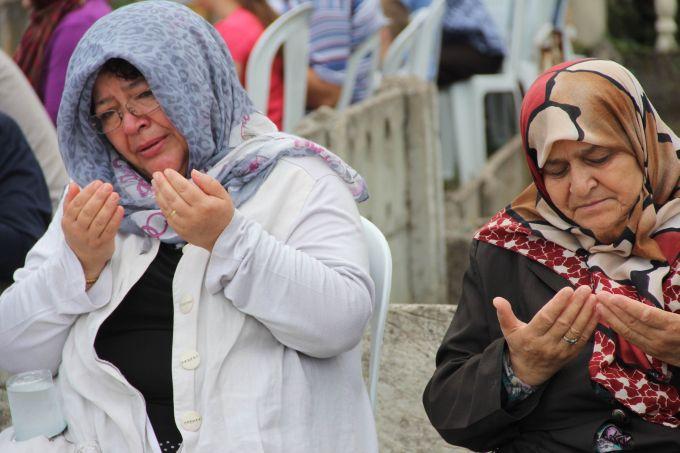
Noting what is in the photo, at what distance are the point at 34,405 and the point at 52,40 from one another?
9.54 feet

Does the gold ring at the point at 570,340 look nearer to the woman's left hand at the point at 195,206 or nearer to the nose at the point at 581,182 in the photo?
the nose at the point at 581,182

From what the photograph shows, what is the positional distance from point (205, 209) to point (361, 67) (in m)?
4.31

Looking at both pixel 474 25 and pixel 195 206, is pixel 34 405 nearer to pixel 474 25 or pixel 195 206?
pixel 195 206

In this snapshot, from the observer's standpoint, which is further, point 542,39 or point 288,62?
point 542,39

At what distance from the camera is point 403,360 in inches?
133

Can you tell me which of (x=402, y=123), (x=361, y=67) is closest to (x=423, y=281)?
(x=402, y=123)

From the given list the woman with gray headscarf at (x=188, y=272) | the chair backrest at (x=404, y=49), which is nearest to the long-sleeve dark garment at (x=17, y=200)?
the woman with gray headscarf at (x=188, y=272)

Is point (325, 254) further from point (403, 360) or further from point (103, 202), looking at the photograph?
point (403, 360)

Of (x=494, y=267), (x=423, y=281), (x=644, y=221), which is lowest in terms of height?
(x=423, y=281)

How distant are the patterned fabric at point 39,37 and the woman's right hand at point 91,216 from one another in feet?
9.10

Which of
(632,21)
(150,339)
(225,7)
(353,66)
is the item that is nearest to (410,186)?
(353,66)

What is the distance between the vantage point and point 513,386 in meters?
2.54

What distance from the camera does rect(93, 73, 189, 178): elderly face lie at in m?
2.92

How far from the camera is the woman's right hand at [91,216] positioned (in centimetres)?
274
